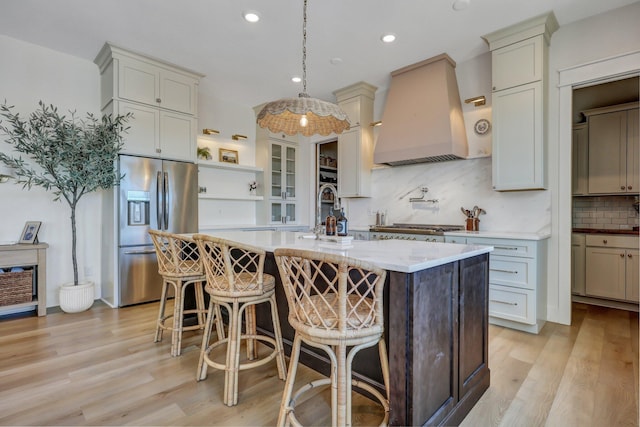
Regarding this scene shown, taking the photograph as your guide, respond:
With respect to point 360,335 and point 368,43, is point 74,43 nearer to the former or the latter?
point 368,43

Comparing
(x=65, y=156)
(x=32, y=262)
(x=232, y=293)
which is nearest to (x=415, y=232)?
(x=232, y=293)

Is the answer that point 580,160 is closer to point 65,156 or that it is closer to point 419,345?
point 419,345

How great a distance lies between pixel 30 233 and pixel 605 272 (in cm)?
652

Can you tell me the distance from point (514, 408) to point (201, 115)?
5139mm

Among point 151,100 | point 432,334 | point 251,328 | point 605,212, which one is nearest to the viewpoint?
point 432,334

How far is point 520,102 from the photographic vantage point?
3189 mm

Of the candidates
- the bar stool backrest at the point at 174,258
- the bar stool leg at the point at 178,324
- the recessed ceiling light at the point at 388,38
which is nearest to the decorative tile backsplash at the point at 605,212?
the recessed ceiling light at the point at 388,38

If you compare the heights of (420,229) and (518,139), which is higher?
(518,139)

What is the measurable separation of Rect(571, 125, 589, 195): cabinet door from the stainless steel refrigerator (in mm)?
5101

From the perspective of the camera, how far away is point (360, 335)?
136cm

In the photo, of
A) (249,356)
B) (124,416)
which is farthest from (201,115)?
(124,416)

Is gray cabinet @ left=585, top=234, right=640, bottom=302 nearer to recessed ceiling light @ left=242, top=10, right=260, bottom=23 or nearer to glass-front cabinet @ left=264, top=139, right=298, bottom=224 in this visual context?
glass-front cabinet @ left=264, top=139, right=298, bottom=224

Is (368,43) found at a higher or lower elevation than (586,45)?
higher

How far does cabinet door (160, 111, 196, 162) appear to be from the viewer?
4000mm
